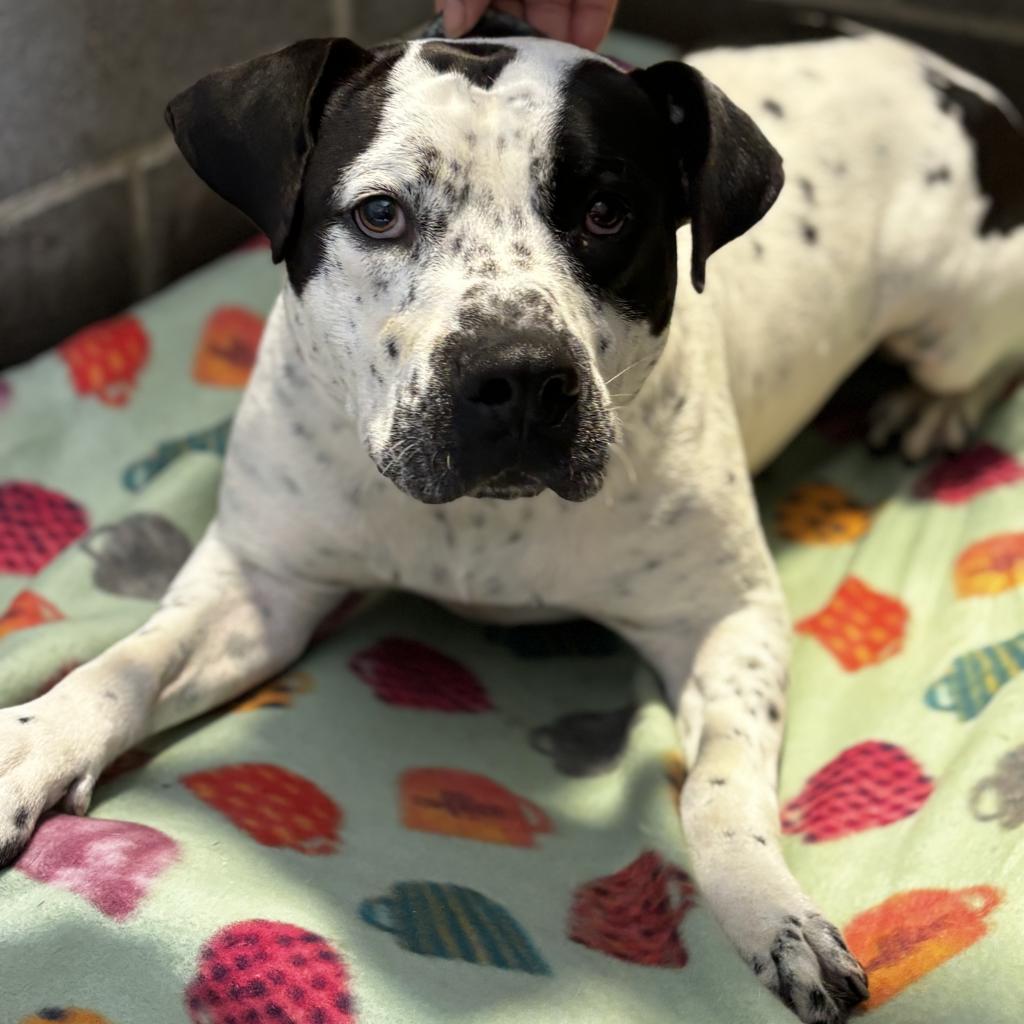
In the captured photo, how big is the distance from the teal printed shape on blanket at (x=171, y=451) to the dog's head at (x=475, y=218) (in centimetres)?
94

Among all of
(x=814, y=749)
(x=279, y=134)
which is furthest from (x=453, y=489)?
(x=814, y=749)

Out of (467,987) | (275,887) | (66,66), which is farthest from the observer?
(66,66)

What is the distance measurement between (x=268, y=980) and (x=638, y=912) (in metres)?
0.53

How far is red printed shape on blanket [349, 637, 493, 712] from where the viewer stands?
2330 mm

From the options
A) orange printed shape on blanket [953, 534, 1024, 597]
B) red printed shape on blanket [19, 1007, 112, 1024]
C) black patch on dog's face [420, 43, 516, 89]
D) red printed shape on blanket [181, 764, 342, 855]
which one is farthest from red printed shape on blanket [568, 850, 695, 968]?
black patch on dog's face [420, 43, 516, 89]

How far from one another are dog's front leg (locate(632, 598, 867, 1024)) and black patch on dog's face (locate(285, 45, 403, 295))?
861mm

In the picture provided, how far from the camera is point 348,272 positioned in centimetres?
182

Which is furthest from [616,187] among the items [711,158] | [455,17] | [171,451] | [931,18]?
[931,18]

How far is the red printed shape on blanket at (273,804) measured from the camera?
6.15ft

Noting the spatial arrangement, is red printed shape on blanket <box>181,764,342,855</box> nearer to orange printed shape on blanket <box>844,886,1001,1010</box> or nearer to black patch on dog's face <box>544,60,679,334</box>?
orange printed shape on blanket <box>844,886,1001,1010</box>

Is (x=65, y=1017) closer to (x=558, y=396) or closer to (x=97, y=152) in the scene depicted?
(x=558, y=396)

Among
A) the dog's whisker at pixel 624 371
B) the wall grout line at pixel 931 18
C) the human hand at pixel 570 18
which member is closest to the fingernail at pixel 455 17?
the human hand at pixel 570 18

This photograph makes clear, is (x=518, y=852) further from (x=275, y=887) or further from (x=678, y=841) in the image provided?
(x=275, y=887)

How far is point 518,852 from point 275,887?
15.1 inches
